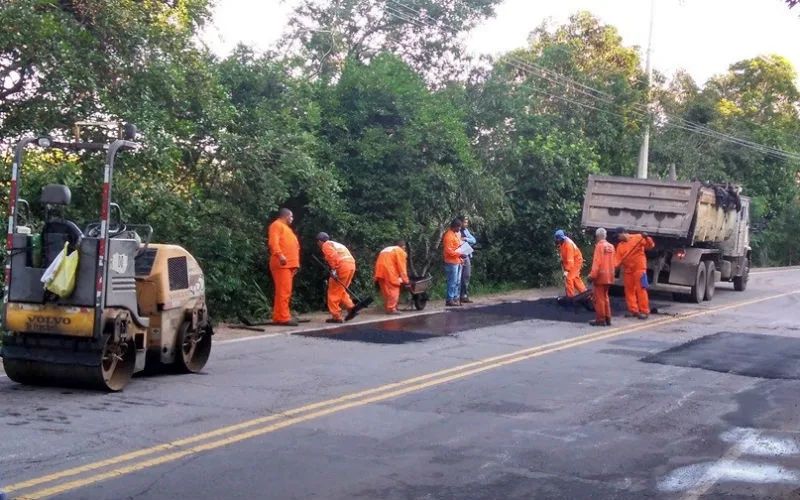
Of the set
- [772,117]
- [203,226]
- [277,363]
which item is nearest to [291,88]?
[203,226]

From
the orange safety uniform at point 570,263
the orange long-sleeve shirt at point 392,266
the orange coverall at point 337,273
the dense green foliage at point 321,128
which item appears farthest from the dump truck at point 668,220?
the orange coverall at point 337,273

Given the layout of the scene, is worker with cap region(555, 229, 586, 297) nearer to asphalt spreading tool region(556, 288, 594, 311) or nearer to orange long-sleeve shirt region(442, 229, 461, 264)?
asphalt spreading tool region(556, 288, 594, 311)

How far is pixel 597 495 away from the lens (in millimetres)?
6535

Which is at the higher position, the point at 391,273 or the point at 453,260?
the point at 453,260

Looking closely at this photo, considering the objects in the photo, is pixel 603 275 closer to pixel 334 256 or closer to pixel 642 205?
pixel 334 256

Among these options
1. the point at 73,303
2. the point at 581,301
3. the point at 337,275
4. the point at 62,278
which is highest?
the point at 62,278

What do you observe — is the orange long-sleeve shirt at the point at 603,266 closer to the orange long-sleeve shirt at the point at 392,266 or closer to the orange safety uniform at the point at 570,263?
the orange long-sleeve shirt at the point at 392,266

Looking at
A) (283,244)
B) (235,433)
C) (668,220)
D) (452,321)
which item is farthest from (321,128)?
(235,433)

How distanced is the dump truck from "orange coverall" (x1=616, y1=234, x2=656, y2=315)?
8.63 ft

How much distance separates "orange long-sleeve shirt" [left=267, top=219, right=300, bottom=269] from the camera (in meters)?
15.3

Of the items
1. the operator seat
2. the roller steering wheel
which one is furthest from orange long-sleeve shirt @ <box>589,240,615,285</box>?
the operator seat

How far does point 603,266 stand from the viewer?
1675 cm

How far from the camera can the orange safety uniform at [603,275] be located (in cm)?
1672

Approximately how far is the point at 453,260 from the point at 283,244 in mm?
4909
